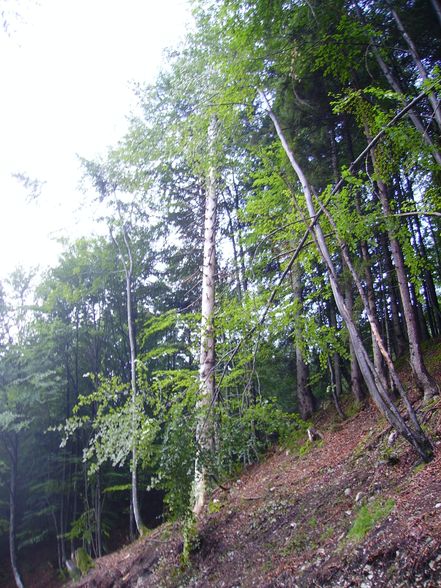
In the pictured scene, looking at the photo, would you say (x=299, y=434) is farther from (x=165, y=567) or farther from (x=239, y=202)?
(x=239, y=202)

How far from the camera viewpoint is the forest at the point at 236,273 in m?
4.92

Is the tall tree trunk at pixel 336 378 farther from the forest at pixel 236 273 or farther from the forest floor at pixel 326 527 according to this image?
the forest floor at pixel 326 527

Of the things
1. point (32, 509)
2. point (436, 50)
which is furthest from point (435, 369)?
point (32, 509)

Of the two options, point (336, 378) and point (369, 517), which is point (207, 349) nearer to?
point (369, 517)

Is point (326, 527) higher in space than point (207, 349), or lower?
lower

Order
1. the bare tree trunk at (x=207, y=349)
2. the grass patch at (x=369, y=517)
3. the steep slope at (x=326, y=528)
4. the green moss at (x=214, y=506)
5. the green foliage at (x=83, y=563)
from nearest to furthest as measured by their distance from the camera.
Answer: the steep slope at (x=326, y=528) < the grass patch at (x=369, y=517) < the bare tree trunk at (x=207, y=349) < the green moss at (x=214, y=506) < the green foliage at (x=83, y=563)

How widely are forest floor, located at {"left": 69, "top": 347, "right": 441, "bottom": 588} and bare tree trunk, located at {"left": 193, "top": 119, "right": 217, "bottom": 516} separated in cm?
81

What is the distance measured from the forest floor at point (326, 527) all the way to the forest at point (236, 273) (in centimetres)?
46

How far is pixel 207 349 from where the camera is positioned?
197 inches

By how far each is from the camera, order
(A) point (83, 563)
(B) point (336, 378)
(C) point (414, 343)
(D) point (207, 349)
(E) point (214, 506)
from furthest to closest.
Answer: (B) point (336, 378)
(A) point (83, 563)
(E) point (214, 506)
(C) point (414, 343)
(D) point (207, 349)

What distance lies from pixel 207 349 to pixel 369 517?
2438 millimetres

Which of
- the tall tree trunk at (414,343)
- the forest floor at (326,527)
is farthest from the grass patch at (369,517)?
the tall tree trunk at (414,343)

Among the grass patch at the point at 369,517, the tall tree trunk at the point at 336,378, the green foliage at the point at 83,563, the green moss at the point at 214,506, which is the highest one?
the tall tree trunk at the point at 336,378

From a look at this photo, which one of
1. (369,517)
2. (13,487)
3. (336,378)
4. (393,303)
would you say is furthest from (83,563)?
A: (393,303)
